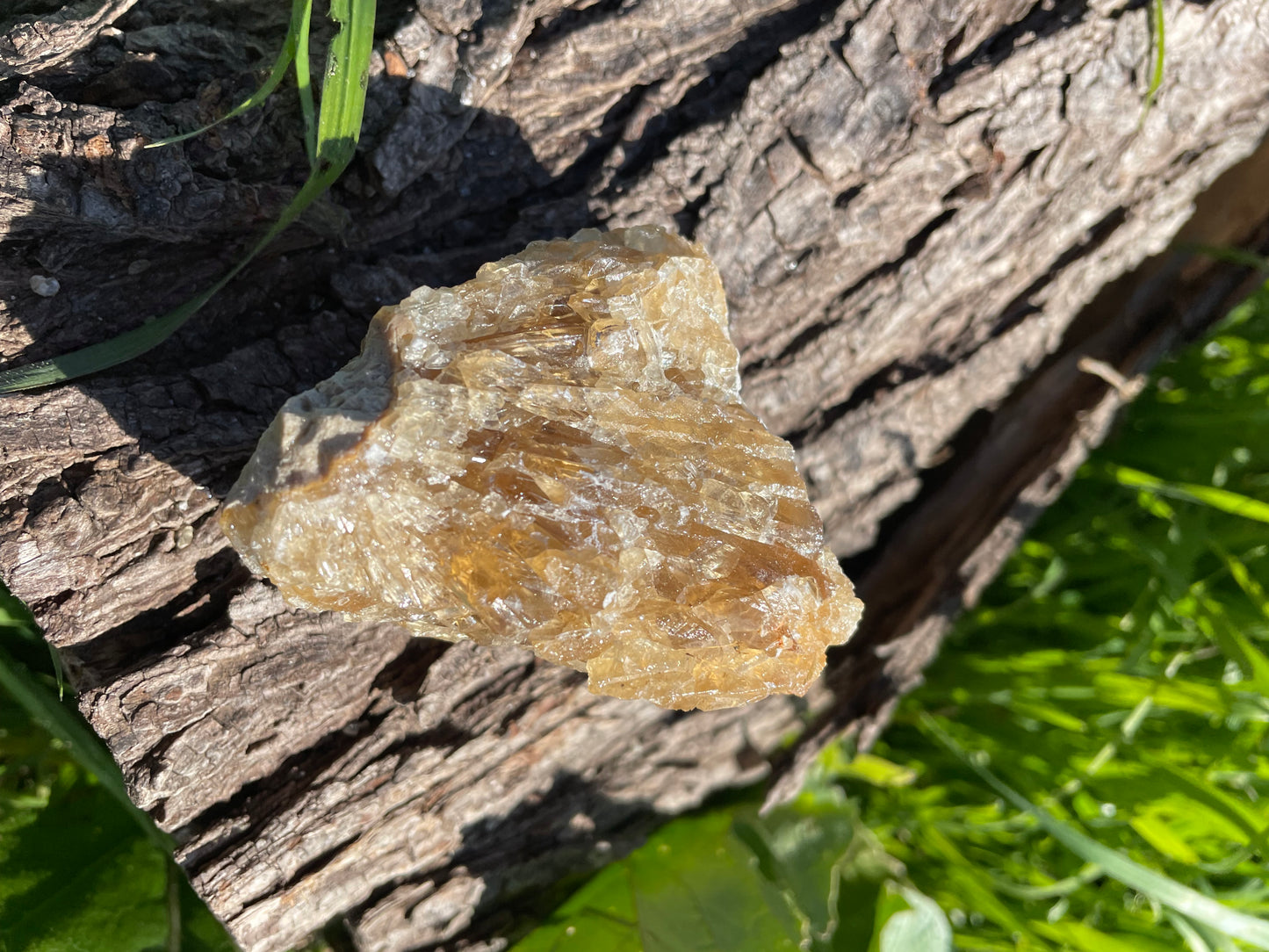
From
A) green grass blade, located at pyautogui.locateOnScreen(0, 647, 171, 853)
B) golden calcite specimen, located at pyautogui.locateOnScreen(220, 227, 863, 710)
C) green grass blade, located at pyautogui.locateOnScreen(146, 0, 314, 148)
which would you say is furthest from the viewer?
green grass blade, located at pyautogui.locateOnScreen(0, 647, 171, 853)

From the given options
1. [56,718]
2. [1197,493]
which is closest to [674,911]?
[56,718]

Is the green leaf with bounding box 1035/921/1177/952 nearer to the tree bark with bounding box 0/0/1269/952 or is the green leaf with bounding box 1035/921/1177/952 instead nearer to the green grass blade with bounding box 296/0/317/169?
the tree bark with bounding box 0/0/1269/952

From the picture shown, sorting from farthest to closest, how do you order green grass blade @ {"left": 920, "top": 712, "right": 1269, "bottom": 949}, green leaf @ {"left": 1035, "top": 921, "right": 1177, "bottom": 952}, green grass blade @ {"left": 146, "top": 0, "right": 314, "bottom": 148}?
1. green leaf @ {"left": 1035, "top": 921, "right": 1177, "bottom": 952}
2. green grass blade @ {"left": 920, "top": 712, "right": 1269, "bottom": 949}
3. green grass blade @ {"left": 146, "top": 0, "right": 314, "bottom": 148}

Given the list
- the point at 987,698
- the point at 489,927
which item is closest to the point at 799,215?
the point at 987,698

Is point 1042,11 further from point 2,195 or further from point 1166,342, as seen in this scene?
point 2,195

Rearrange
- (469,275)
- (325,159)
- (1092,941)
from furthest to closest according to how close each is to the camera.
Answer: (1092,941), (469,275), (325,159)

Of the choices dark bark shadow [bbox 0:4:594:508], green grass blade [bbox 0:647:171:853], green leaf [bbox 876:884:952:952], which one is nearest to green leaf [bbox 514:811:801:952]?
green leaf [bbox 876:884:952:952]

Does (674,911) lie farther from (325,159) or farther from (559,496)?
(325,159)
